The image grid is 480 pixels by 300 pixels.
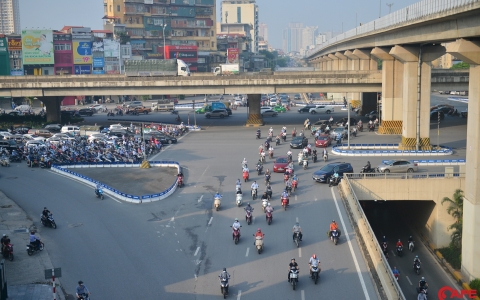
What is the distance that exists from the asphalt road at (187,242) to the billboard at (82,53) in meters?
70.6

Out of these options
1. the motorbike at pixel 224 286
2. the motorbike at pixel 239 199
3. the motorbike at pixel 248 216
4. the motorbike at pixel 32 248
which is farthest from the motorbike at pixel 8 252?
the motorbike at pixel 239 199

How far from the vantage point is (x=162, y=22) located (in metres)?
153

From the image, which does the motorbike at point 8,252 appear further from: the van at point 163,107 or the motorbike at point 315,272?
the van at point 163,107

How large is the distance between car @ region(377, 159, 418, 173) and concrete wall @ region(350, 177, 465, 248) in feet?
6.44

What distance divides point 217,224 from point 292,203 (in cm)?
542

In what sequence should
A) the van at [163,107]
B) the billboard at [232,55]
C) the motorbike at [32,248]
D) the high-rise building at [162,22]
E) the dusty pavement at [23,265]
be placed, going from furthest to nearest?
the high-rise building at [162,22], the billboard at [232,55], the van at [163,107], the motorbike at [32,248], the dusty pavement at [23,265]

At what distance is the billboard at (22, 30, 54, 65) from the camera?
10412 cm

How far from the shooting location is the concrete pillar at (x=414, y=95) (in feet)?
165

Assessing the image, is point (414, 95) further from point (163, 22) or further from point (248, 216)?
point (163, 22)

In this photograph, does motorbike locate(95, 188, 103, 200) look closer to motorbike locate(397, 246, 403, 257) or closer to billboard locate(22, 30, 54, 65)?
motorbike locate(397, 246, 403, 257)

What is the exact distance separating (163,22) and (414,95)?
111877 millimetres

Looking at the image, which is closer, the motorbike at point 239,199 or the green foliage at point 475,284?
the green foliage at point 475,284

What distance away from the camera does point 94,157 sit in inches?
1889

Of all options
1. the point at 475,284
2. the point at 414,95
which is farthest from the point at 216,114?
the point at 475,284
